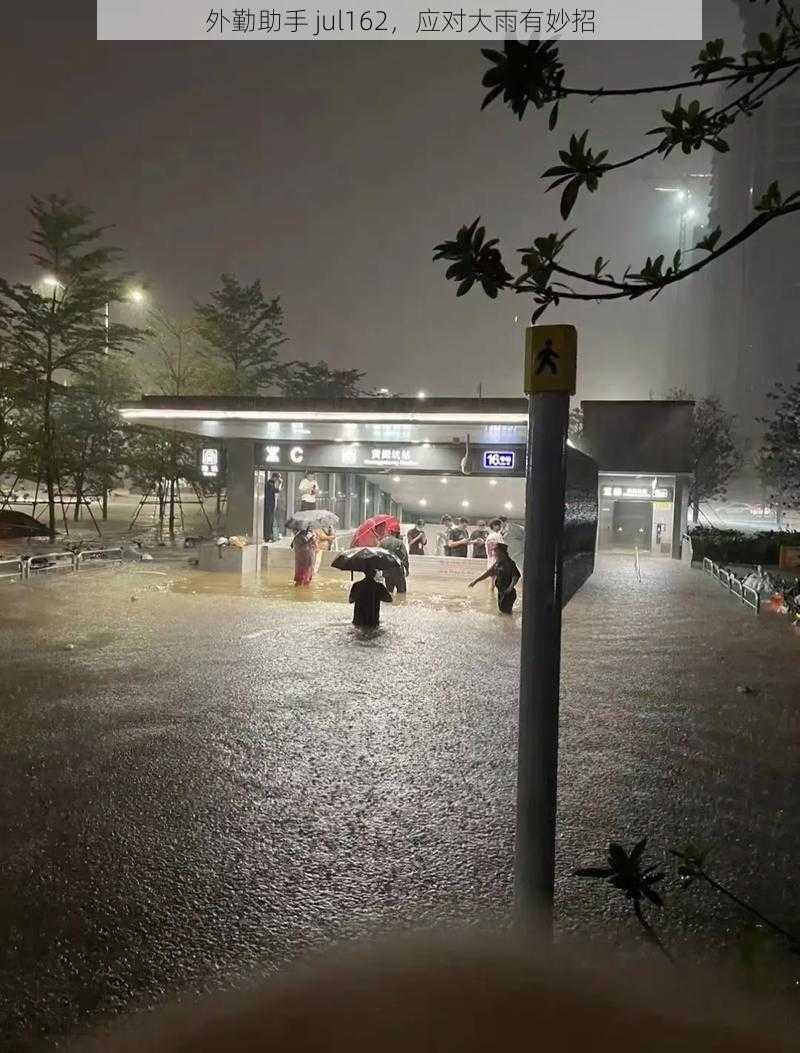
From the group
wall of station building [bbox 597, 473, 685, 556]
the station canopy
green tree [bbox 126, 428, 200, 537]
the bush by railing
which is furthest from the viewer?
wall of station building [bbox 597, 473, 685, 556]

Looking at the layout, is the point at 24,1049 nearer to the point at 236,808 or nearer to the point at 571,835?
the point at 236,808

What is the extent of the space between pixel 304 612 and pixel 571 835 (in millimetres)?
8005

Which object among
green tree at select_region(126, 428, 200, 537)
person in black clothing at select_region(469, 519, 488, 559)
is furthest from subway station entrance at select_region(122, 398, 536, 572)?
green tree at select_region(126, 428, 200, 537)

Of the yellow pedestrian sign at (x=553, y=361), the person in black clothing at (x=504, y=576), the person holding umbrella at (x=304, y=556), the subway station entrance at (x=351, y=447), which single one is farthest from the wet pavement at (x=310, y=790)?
the subway station entrance at (x=351, y=447)

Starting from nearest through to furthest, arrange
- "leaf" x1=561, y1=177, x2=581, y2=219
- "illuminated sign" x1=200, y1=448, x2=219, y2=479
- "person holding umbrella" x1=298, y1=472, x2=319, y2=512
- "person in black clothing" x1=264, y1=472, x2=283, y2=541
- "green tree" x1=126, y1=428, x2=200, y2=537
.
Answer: "leaf" x1=561, y1=177, x2=581, y2=219 < "illuminated sign" x1=200, y1=448, x2=219, y2=479 < "person holding umbrella" x1=298, y1=472, x2=319, y2=512 < "person in black clothing" x1=264, y1=472, x2=283, y2=541 < "green tree" x1=126, y1=428, x2=200, y2=537

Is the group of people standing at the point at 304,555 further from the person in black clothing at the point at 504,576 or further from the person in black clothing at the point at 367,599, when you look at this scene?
the person in black clothing at the point at 367,599

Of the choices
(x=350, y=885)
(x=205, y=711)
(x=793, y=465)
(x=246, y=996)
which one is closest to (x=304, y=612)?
(x=205, y=711)

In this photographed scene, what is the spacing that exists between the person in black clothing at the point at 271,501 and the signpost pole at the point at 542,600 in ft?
58.2

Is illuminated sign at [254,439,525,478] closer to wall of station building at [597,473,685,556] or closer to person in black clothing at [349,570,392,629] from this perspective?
person in black clothing at [349,570,392,629]

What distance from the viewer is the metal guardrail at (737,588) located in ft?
44.6

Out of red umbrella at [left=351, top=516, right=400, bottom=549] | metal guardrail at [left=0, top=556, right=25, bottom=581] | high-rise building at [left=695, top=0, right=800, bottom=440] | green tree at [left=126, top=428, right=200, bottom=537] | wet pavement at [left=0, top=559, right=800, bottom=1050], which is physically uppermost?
high-rise building at [left=695, top=0, right=800, bottom=440]

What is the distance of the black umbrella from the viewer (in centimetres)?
1069

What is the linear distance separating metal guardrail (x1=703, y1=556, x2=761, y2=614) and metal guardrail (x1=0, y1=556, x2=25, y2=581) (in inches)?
567

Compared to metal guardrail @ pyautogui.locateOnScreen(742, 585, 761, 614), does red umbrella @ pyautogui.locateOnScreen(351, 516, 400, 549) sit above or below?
above
